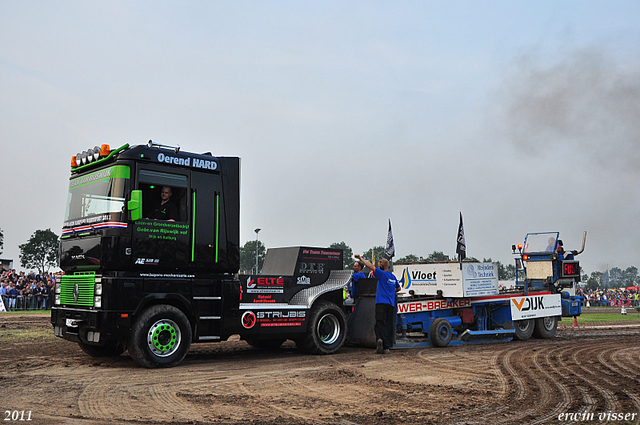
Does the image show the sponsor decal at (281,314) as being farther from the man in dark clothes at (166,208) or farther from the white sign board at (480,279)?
the white sign board at (480,279)

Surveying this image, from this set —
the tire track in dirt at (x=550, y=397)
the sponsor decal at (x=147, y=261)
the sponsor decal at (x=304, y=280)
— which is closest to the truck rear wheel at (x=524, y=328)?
the tire track in dirt at (x=550, y=397)

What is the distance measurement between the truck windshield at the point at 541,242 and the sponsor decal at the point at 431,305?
4.62m

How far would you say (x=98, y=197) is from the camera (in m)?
9.17

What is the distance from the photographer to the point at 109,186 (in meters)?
9.03

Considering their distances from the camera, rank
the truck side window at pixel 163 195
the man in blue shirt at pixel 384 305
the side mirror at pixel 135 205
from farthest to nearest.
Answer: the man in blue shirt at pixel 384 305 → the truck side window at pixel 163 195 → the side mirror at pixel 135 205

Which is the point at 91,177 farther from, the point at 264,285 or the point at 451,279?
the point at 451,279

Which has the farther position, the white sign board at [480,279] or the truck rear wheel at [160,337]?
the white sign board at [480,279]

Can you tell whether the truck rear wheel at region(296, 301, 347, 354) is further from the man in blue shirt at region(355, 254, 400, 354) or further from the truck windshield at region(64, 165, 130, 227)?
the truck windshield at region(64, 165, 130, 227)

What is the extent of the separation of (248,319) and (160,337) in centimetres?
167

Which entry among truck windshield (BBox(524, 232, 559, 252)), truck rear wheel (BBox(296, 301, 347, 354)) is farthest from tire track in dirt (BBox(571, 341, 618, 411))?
truck windshield (BBox(524, 232, 559, 252))

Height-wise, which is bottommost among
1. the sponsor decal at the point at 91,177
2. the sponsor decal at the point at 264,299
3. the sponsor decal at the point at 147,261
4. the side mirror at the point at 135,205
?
the sponsor decal at the point at 264,299

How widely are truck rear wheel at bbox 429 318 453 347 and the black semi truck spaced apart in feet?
10.8

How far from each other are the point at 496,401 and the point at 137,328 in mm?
5246

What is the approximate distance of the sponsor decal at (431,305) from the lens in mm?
12442
